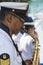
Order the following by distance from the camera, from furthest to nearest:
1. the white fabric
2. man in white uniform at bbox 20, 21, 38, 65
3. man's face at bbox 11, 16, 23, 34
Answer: man in white uniform at bbox 20, 21, 38, 65, man's face at bbox 11, 16, 23, 34, the white fabric

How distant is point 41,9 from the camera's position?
8.66 ft

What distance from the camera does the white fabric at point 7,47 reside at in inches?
83.6

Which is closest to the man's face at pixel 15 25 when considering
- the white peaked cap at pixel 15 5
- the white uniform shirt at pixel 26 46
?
the white peaked cap at pixel 15 5

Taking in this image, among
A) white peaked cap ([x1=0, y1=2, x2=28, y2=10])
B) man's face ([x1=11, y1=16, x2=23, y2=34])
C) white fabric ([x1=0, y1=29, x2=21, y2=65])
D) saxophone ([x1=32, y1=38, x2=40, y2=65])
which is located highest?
white peaked cap ([x1=0, y1=2, x2=28, y2=10])

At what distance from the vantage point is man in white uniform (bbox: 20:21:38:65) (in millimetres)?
2562

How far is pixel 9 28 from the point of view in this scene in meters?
2.26

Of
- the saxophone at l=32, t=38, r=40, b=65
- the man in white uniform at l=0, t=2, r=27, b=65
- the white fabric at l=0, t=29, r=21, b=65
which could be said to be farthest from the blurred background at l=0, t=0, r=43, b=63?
the white fabric at l=0, t=29, r=21, b=65

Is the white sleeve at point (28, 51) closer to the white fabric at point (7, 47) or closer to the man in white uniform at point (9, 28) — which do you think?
the man in white uniform at point (9, 28)

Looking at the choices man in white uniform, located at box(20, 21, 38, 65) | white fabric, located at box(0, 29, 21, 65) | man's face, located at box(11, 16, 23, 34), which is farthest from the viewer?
man in white uniform, located at box(20, 21, 38, 65)

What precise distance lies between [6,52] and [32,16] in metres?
0.65

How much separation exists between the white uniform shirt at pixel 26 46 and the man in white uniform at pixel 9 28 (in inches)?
8.0

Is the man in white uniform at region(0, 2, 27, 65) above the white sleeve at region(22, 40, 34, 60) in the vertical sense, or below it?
above

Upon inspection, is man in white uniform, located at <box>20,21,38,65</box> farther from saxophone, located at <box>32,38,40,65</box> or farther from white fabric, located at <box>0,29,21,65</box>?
white fabric, located at <box>0,29,21,65</box>

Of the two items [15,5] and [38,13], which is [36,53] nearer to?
[38,13]
